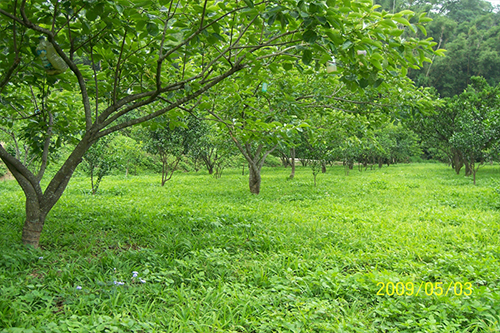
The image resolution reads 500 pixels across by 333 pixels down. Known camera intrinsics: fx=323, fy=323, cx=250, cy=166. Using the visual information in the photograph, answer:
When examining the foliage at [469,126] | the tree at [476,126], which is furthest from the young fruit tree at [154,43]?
the tree at [476,126]

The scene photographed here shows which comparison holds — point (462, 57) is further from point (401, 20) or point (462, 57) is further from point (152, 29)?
point (152, 29)

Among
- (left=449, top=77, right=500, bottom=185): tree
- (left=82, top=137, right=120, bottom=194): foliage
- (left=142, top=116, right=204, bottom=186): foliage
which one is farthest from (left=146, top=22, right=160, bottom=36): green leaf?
(left=449, top=77, right=500, bottom=185): tree

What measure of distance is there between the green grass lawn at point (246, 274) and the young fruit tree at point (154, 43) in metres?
0.94

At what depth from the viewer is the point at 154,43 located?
11.0 ft

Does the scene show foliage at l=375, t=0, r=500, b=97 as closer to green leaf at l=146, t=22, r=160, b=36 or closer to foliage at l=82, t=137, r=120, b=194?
foliage at l=82, t=137, r=120, b=194

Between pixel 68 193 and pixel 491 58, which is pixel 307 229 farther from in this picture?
pixel 491 58

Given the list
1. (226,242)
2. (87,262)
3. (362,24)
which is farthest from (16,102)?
(362,24)

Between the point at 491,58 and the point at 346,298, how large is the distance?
41842 mm

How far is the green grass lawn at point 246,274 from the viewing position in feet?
7.85

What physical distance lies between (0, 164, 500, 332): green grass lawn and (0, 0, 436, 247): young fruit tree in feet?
3.07

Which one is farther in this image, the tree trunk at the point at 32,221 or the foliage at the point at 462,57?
the foliage at the point at 462,57

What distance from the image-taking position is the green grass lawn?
7.85ft

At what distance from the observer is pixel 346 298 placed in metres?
2.85

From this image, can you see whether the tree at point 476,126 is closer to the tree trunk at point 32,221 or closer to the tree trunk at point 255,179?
the tree trunk at point 255,179
